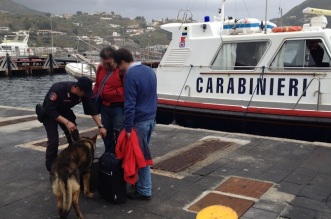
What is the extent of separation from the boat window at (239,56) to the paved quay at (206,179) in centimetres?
194

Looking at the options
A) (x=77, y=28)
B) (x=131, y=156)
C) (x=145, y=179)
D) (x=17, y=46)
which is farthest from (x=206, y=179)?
(x=77, y=28)

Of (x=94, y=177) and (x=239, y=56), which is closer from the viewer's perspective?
(x=94, y=177)

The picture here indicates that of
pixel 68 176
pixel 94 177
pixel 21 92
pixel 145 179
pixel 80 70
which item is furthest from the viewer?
pixel 80 70

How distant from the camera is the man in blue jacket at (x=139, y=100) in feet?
13.3

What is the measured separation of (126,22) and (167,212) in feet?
410

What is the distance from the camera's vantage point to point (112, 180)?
4188 millimetres

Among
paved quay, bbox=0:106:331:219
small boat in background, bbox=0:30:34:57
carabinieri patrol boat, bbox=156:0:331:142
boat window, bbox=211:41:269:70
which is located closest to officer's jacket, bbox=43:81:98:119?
paved quay, bbox=0:106:331:219

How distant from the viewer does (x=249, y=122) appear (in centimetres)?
819

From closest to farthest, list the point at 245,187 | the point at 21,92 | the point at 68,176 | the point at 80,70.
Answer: the point at 68,176
the point at 245,187
the point at 21,92
the point at 80,70

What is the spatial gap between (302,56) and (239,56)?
4.69 ft

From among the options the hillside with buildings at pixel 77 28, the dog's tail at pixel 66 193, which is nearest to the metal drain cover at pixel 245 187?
the dog's tail at pixel 66 193

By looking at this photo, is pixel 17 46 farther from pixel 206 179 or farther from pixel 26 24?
pixel 26 24

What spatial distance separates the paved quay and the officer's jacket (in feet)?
3.29

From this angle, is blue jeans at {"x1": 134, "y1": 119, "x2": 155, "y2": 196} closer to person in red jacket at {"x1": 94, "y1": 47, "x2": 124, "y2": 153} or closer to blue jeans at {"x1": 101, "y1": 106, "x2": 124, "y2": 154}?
person in red jacket at {"x1": 94, "y1": 47, "x2": 124, "y2": 153}
